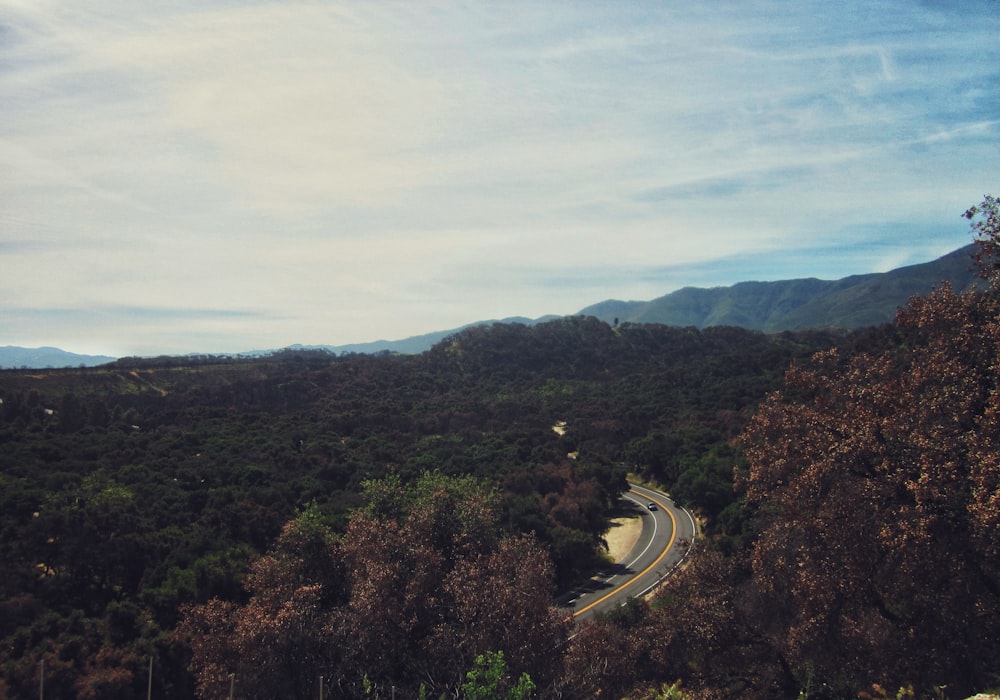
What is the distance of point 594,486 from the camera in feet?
119

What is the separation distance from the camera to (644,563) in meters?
30.6

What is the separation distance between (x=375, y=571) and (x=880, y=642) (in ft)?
29.6

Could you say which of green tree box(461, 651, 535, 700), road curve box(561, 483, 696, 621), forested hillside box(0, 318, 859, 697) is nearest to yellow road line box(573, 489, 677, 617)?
road curve box(561, 483, 696, 621)

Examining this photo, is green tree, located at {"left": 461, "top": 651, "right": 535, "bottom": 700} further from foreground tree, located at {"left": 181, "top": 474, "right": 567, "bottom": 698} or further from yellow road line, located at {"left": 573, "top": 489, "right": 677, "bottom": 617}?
yellow road line, located at {"left": 573, "top": 489, "right": 677, "bottom": 617}

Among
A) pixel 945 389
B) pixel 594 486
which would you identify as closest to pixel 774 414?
pixel 945 389

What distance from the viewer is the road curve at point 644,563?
82.4ft

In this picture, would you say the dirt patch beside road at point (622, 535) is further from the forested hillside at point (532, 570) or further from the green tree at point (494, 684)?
the green tree at point (494, 684)

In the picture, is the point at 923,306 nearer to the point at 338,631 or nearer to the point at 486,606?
the point at 486,606

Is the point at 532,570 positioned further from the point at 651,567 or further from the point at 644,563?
the point at 644,563

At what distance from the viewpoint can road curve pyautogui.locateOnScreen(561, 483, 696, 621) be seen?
82.4 feet

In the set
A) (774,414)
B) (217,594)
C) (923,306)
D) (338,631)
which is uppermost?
(923,306)

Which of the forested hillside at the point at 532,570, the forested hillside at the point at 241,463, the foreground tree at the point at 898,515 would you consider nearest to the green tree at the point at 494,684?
the forested hillside at the point at 532,570

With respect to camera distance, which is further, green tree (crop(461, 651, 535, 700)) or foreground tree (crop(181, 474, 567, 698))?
foreground tree (crop(181, 474, 567, 698))

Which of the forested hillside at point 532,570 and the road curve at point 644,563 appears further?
the road curve at point 644,563
